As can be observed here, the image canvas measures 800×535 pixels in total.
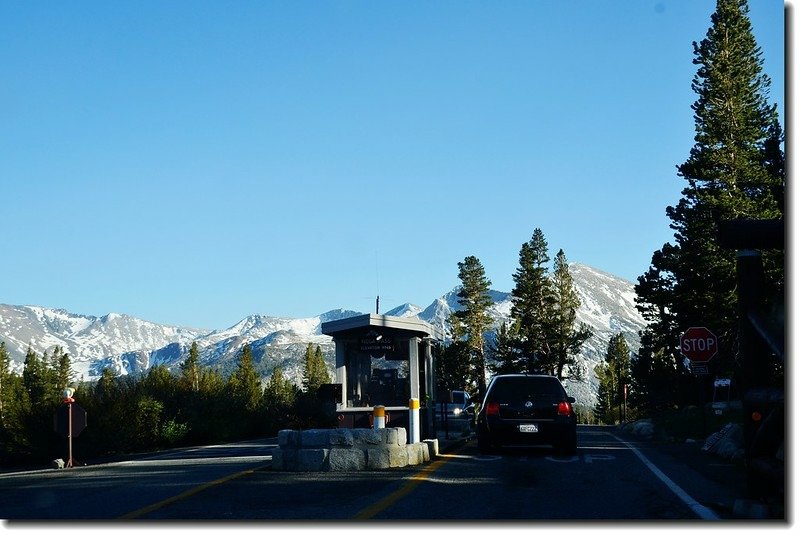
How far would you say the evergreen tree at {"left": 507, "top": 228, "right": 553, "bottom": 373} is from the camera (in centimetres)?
9819

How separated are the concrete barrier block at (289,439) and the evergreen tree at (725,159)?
38203 millimetres

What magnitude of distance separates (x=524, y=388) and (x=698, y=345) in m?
8.24

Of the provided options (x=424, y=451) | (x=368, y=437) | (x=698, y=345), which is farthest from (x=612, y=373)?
(x=368, y=437)

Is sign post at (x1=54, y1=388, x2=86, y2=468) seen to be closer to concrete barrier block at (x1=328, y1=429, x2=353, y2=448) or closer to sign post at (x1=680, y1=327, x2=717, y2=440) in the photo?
concrete barrier block at (x1=328, y1=429, x2=353, y2=448)

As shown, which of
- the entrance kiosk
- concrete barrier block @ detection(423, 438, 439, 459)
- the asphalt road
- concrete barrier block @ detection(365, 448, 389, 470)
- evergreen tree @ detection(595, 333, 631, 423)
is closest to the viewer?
the asphalt road

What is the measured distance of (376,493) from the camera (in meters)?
10.9

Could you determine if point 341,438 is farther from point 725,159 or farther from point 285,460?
point 725,159

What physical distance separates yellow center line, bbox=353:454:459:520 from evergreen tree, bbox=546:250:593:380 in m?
84.0

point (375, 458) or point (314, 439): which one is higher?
point (314, 439)

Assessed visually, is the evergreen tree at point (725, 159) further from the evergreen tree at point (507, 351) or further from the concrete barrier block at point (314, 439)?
the evergreen tree at point (507, 351)

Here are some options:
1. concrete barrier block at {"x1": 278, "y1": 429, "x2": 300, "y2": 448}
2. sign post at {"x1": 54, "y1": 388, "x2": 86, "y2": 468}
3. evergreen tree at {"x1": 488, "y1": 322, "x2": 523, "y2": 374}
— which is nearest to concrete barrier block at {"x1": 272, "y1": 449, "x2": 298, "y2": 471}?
concrete barrier block at {"x1": 278, "y1": 429, "x2": 300, "y2": 448}

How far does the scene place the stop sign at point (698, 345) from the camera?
2623 centimetres

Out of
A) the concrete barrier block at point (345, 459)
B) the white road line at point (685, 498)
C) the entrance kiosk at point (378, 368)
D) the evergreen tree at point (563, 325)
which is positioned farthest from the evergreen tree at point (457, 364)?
the concrete barrier block at point (345, 459)

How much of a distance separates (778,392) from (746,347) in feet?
3.61
